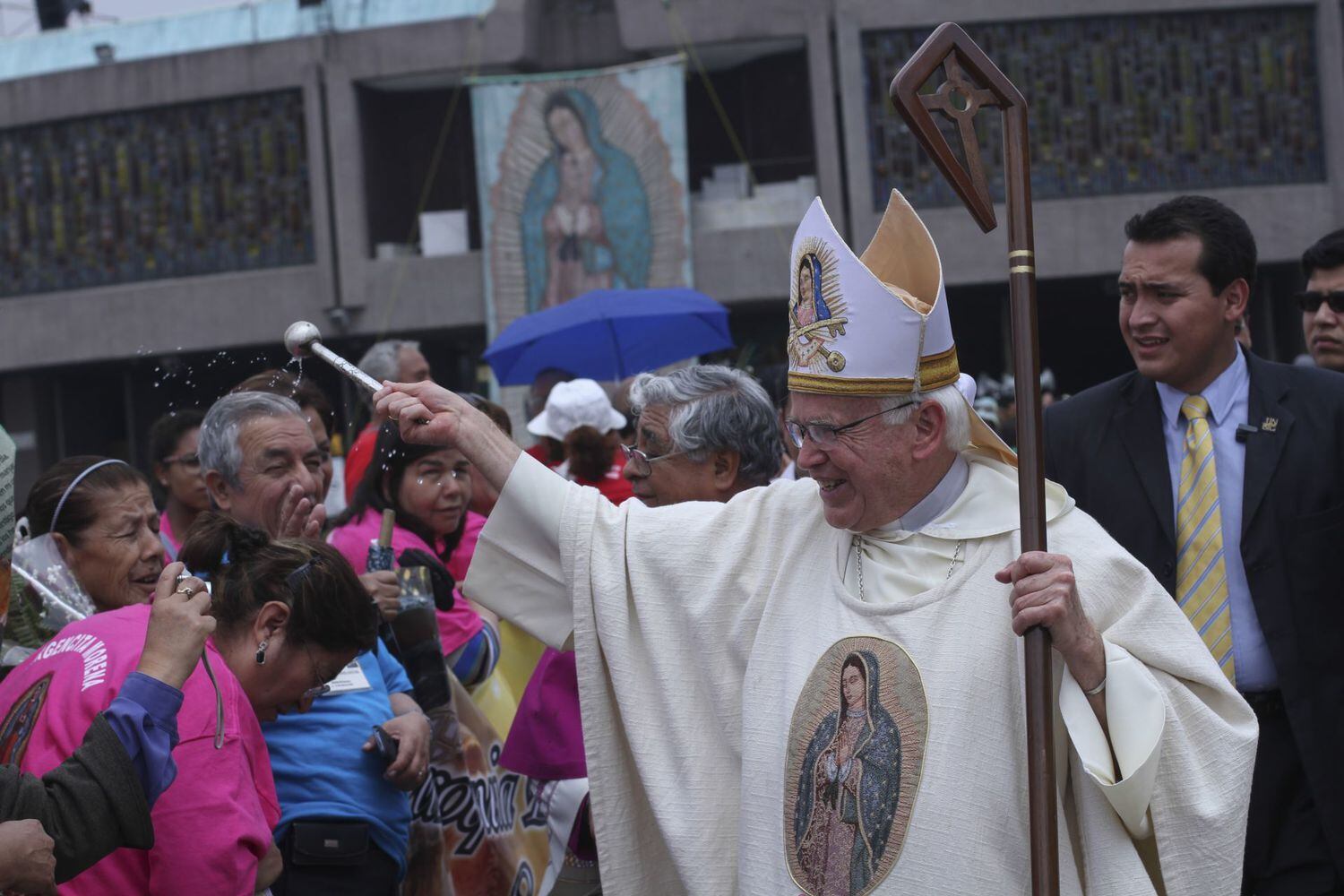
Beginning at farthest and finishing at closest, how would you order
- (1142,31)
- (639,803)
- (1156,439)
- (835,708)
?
(1142,31), (1156,439), (639,803), (835,708)

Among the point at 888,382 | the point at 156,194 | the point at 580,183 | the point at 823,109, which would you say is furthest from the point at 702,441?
the point at 156,194

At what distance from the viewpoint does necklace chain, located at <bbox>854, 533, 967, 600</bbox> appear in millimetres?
3096

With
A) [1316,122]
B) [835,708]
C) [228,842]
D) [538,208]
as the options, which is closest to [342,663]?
[228,842]

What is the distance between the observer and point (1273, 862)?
3.73m

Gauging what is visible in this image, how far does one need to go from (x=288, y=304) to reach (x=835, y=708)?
20.7 m

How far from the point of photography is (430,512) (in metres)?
5.07

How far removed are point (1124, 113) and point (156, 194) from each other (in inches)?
561

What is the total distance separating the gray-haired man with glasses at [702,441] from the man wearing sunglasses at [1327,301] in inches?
73.5

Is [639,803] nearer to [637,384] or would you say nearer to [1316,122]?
[637,384]

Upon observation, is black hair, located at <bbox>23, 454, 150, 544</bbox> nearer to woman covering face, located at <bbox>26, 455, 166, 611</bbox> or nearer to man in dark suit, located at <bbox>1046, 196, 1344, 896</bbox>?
woman covering face, located at <bbox>26, 455, 166, 611</bbox>

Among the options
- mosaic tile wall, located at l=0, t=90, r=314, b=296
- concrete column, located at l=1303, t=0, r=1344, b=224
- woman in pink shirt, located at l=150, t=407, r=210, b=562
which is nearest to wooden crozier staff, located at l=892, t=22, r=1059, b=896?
woman in pink shirt, located at l=150, t=407, r=210, b=562

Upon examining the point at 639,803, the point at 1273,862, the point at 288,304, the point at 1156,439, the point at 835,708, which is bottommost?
the point at 1273,862

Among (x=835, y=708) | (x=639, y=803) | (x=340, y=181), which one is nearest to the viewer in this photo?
(x=835, y=708)

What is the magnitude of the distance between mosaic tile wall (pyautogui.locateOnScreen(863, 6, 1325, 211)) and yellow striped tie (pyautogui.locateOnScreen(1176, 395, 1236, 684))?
17.4 m
